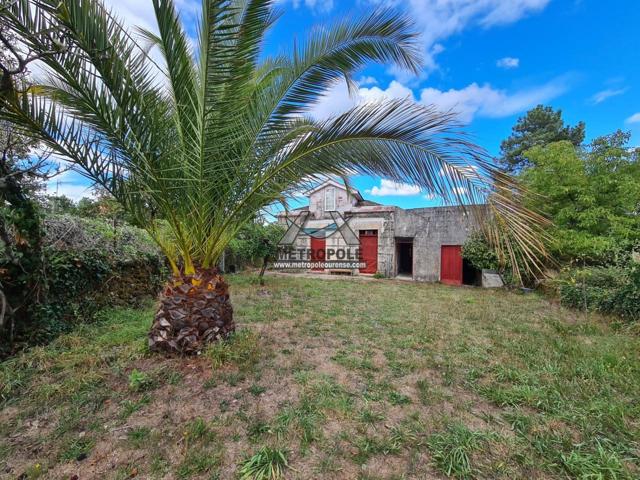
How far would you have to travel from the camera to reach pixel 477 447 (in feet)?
6.26

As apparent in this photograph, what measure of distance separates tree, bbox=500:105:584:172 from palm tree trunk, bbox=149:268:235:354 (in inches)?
872

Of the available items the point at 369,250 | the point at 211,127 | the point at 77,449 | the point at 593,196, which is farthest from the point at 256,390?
the point at 369,250

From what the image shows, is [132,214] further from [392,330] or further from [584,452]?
[584,452]

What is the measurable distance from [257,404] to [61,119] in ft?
10.7

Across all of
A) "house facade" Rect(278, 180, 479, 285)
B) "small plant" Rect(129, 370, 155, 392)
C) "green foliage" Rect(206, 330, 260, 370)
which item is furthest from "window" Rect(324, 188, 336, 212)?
"small plant" Rect(129, 370, 155, 392)

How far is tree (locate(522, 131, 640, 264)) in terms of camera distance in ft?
22.5

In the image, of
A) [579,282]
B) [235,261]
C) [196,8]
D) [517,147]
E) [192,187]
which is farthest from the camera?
[517,147]

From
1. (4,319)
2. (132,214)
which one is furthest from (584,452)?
(4,319)

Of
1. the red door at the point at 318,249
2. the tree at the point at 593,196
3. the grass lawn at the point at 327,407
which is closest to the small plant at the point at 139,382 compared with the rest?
the grass lawn at the point at 327,407

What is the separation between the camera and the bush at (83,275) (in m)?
3.46

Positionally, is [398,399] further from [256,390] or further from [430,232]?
[430,232]

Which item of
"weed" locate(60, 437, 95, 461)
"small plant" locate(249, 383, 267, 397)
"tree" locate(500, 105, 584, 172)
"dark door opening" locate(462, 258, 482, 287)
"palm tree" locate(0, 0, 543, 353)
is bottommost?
"weed" locate(60, 437, 95, 461)

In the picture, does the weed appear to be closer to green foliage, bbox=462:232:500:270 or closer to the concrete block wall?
green foliage, bbox=462:232:500:270

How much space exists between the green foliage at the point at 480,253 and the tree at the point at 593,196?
1655mm
